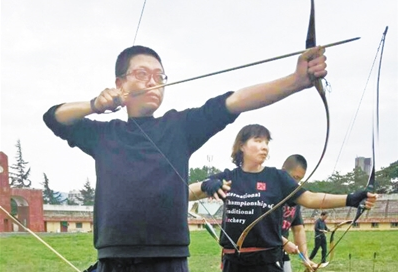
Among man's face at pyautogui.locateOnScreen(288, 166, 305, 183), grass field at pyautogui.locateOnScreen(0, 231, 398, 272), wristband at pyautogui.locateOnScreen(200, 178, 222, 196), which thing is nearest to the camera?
wristband at pyautogui.locateOnScreen(200, 178, 222, 196)

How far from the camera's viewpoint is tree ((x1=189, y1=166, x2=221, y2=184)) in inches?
50.6

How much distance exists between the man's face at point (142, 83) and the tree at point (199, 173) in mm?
171

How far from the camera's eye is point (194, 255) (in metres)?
6.25

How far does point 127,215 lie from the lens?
1.05 metres

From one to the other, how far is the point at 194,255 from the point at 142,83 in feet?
17.4

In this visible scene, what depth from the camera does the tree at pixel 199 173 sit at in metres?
1.28

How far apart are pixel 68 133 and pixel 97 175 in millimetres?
117

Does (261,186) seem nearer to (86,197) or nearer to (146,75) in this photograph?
(86,197)

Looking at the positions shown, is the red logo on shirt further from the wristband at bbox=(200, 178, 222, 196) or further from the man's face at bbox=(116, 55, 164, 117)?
the man's face at bbox=(116, 55, 164, 117)

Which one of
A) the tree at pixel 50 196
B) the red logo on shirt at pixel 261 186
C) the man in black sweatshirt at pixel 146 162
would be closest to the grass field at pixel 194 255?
the red logo on shirt at pixel 261 186

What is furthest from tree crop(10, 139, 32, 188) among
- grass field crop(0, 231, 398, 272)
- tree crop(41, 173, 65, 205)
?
grass field crop(0, 231, 398, 272)

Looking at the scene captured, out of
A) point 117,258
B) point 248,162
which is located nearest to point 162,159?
point 117,258

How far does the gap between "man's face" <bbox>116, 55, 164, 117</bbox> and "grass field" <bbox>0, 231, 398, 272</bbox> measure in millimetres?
1831

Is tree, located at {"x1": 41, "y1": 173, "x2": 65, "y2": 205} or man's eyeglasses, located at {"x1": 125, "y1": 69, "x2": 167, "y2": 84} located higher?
man's eyeglasses, located at {"x1": 125, "y1": 69, "x2": 167, "y2": 84}
